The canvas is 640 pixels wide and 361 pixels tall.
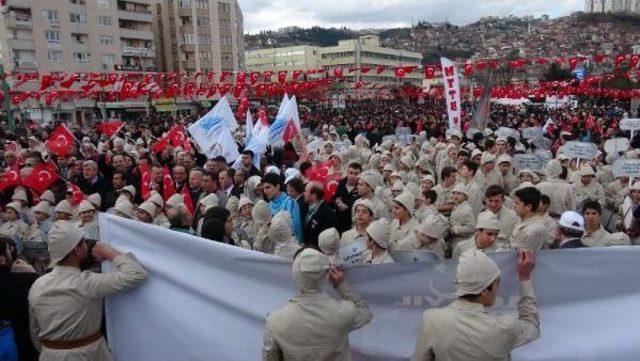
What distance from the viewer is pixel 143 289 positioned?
340 cm

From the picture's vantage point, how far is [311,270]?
2658mm

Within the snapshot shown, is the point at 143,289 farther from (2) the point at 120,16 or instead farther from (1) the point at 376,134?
(2) the point at 120,16

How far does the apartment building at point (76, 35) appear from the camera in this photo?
49.6 metres

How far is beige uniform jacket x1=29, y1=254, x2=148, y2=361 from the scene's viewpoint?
310 cm

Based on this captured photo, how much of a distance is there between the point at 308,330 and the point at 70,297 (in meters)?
1.52

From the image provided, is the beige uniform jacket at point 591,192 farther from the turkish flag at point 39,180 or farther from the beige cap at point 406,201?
the turkish flag at point 39,180

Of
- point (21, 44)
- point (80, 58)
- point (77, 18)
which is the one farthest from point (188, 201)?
point (77, 18)

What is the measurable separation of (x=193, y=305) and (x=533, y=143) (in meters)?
11.6

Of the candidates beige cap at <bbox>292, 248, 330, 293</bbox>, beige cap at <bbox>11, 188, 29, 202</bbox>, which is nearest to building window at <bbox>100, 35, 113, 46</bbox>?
beige cap at <bbox>11, 188, 29, 202</bbox>

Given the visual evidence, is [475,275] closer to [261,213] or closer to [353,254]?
[353,254]

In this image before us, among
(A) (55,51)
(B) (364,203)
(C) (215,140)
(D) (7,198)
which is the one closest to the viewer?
(B) (364,203)

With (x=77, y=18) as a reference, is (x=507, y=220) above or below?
below

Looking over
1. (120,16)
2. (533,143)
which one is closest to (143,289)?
(533,143)

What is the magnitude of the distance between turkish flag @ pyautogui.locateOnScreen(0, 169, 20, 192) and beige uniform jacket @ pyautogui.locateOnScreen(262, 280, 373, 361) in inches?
261
